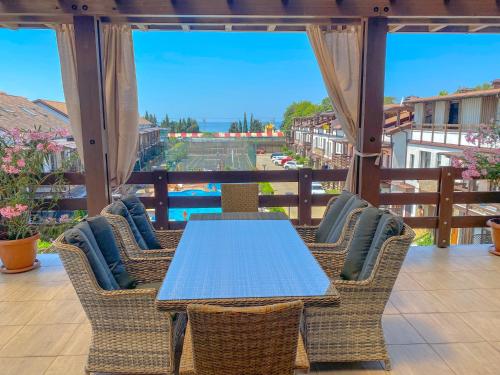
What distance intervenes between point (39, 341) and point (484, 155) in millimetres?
4489

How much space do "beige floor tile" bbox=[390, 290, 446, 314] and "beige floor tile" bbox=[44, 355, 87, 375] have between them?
2.26 metres

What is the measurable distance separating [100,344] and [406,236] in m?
1.78

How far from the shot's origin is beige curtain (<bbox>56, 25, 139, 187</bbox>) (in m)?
3.93

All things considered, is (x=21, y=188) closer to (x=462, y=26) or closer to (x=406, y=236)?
(x=406, y=236)

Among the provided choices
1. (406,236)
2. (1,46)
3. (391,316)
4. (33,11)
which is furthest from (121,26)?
(391,316)

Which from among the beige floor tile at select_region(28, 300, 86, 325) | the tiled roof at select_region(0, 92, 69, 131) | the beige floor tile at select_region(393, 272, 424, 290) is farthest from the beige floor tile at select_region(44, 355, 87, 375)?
the beige floor tile at select_region(393, 272, 424, 290)

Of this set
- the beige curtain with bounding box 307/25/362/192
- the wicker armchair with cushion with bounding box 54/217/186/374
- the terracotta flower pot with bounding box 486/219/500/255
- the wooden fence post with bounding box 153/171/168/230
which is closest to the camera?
the wicker armchair with cushion with bounding box 54/217/186/374

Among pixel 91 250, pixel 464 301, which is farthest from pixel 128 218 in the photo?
pixel 464 301

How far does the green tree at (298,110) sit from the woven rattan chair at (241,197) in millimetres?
1283

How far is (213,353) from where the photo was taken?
1.38 m

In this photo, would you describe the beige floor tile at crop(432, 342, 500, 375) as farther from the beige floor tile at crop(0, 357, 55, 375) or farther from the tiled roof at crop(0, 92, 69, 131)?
the tiled roof at crop(0, 92, 69, 131)

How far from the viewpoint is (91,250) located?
2.04 m

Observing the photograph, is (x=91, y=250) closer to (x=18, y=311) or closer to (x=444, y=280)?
(x=18, y=311)

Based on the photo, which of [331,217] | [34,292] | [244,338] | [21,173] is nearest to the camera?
[244,338]
